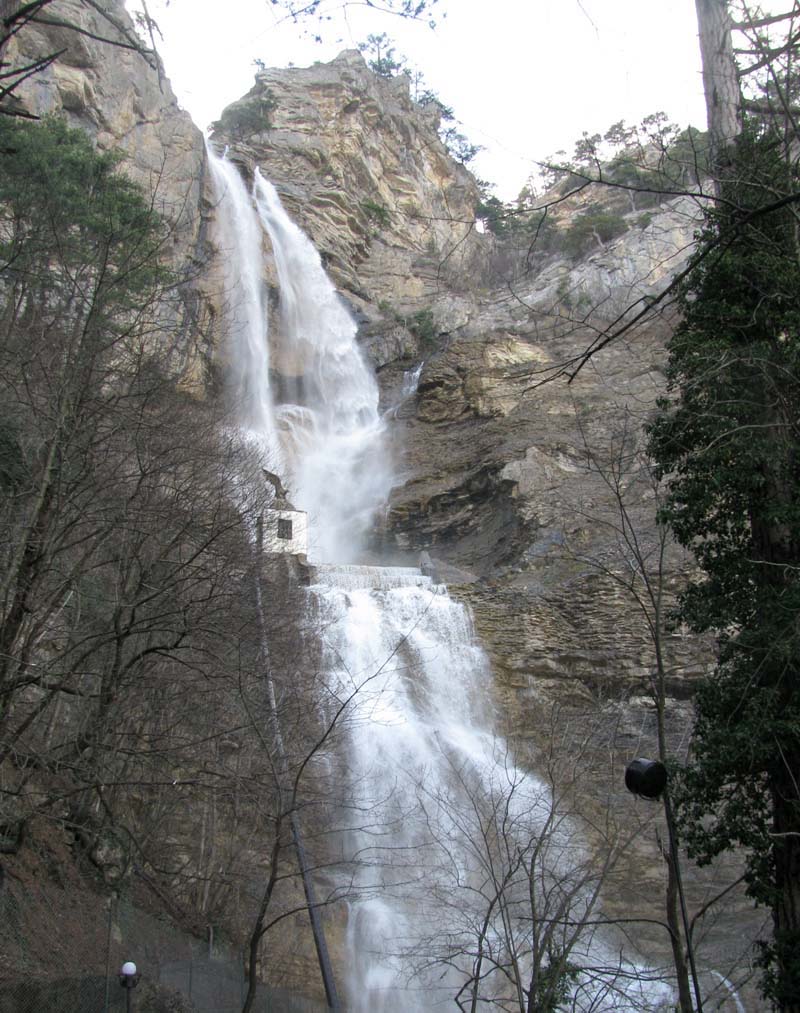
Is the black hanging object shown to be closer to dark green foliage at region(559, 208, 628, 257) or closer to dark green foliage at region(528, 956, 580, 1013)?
dark green foliage at region(528, 956, 580, 1013)

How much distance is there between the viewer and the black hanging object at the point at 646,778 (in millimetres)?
→ 5602

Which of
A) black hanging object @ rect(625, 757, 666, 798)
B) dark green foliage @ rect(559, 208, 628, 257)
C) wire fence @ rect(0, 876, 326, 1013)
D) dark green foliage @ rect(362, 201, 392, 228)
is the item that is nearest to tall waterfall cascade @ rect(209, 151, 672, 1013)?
black hanging object @ rect(625, 757, 666, 798)

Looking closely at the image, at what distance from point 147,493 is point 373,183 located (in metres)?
43.9

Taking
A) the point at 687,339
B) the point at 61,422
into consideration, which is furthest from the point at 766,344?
the point at 61,422

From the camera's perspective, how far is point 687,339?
9891 mm

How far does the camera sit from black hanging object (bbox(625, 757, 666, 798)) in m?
5.60

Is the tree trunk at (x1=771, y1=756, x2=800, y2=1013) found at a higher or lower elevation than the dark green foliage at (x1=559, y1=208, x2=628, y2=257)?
lower

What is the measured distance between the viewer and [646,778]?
222 inches

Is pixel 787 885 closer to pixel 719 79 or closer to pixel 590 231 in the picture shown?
pixel 719 79

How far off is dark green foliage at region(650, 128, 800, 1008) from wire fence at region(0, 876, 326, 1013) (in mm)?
6907

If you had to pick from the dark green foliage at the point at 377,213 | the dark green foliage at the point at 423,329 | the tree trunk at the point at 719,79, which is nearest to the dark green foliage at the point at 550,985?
the tree trunk at the point at 719,79

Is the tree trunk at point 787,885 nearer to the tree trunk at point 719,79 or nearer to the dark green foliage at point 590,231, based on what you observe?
the tree trunk at point 719,79

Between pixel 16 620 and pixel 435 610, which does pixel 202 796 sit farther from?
pixel 435 610

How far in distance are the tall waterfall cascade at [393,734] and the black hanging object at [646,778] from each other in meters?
1.36
